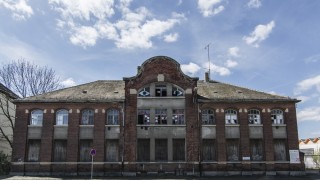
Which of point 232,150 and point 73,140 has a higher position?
point 73,140

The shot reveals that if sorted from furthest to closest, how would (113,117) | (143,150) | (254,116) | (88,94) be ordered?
(88,94)
(254,116)
(113,117)
(143,150)

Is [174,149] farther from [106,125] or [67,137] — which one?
[67,137]

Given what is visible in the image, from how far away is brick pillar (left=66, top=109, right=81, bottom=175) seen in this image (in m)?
Answer: 31.6

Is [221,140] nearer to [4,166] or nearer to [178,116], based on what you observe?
[178,116]

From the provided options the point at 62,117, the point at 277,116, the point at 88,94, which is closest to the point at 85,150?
the point at 62,117

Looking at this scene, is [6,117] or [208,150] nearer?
[208,150]

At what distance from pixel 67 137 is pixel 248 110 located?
18144 millimetres

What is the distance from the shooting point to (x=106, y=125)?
32.6 metres

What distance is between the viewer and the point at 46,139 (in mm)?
32219

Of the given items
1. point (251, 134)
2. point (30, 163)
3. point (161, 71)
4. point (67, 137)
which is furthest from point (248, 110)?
point (30, 163)

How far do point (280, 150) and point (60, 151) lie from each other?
2158 centimetres

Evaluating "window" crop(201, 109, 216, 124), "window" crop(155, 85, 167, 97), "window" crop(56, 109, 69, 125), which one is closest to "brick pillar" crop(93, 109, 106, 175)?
"window" crop(56, 109, 69, 125)

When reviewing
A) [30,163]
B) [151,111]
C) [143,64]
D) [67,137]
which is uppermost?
[143,64]

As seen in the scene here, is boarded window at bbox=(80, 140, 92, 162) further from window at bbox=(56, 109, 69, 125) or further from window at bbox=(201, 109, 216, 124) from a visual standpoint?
window at bbox=(201, 109, 216, 124)
